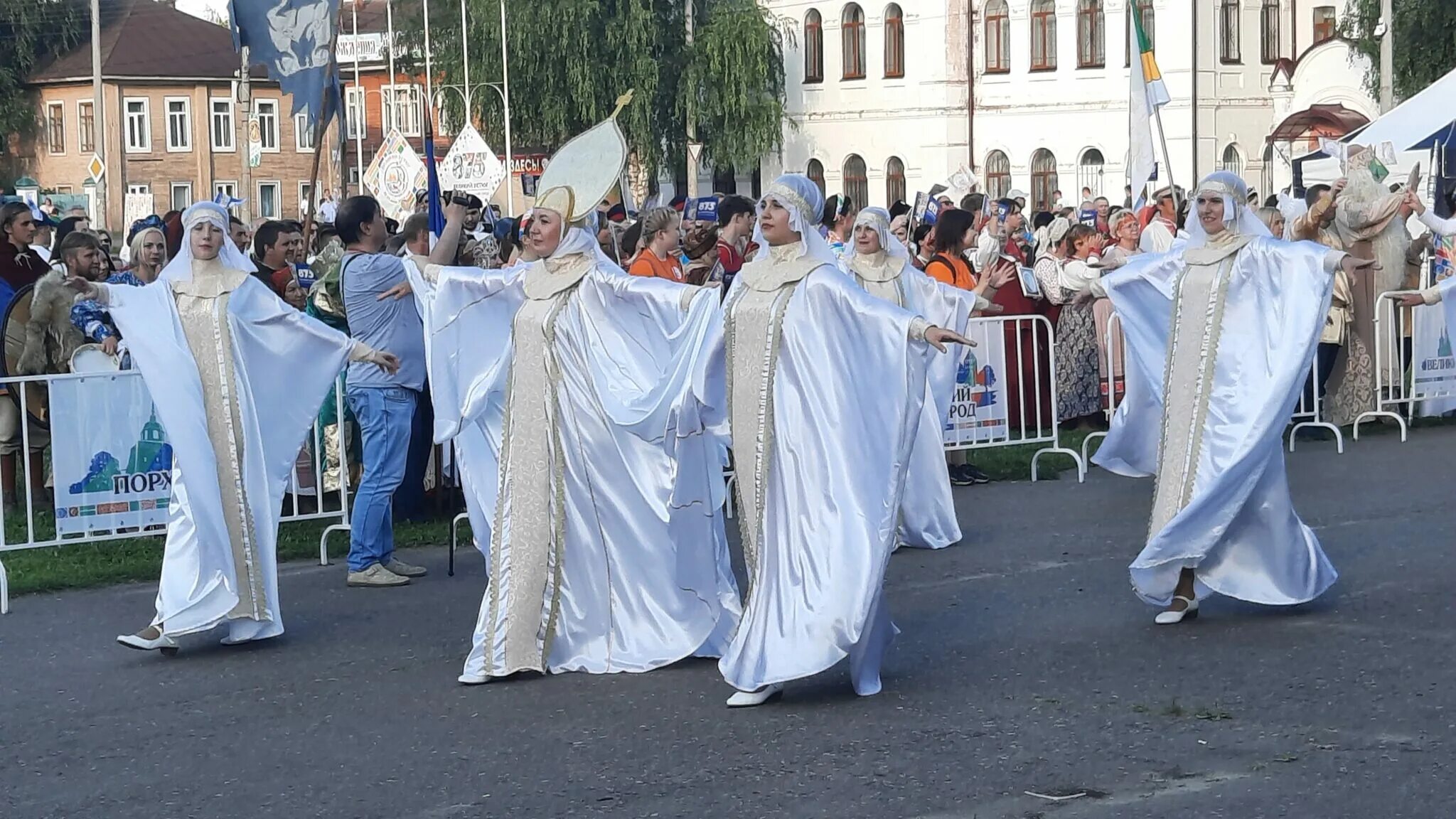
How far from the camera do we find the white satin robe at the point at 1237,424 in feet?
28.6

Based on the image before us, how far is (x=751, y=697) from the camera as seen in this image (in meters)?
7.47

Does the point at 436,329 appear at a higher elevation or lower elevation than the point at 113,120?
lower

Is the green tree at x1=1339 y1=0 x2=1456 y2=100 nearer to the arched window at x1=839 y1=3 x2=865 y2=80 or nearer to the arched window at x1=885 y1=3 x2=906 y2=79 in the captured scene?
the arched window at x1=885 y1=3 x2=906 y2=79

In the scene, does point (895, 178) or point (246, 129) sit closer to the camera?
point (246, 129)

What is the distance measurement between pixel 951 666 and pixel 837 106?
53.9 metres

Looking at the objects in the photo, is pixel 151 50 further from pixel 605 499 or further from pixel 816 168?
pixel 605 499

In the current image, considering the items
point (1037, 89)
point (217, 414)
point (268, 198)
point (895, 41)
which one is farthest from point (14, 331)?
point (268, 198)

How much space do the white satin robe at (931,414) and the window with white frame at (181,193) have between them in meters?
76.9

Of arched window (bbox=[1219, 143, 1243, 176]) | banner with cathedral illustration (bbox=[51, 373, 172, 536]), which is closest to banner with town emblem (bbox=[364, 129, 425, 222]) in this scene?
banner with cathedral illustration (bbox=[51, 373, 172, 536])

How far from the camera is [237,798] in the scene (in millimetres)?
6508

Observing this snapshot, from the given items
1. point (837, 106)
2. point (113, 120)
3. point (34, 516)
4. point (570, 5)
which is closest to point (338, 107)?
point (34, 516)

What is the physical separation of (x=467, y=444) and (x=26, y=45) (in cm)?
7791

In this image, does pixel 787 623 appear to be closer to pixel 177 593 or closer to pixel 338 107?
pixel 177 593

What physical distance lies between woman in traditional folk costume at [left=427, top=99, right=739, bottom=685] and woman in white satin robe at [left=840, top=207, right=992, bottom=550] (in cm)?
284
